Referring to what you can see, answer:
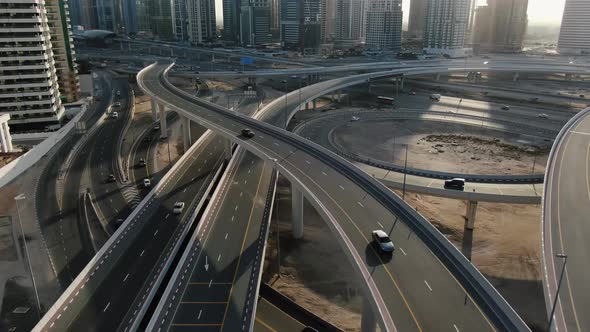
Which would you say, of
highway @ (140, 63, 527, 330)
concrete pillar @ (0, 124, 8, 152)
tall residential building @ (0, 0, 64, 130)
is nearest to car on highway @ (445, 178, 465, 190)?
highway @ (140, 63, 527, 330)

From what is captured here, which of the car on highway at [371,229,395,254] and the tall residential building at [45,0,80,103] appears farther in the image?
the tall residential building at [45,0,80,103]

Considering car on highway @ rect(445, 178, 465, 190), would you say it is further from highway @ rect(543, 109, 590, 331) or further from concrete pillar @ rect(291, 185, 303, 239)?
concrete pillar @ rect(291, 185, 303, 239)

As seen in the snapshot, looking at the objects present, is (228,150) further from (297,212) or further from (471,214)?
(471,214)

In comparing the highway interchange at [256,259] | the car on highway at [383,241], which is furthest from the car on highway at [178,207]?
the car on highway at [383,241]

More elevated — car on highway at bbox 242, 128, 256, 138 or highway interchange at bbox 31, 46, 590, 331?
car on highway at bbox 242, 128, 256, 138

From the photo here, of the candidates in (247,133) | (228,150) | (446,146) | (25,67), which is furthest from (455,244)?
(25,67)

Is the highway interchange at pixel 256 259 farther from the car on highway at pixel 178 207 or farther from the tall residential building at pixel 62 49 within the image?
the tall residential building at pixel 62 49
